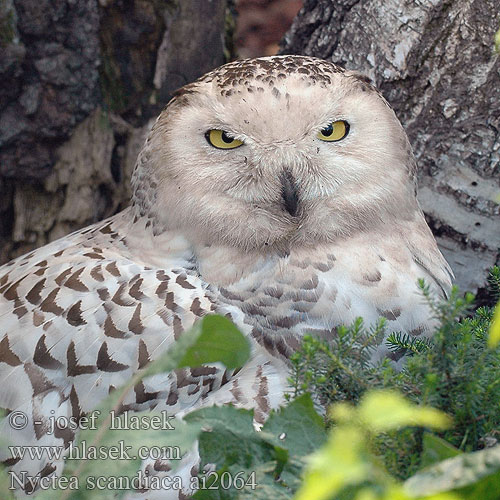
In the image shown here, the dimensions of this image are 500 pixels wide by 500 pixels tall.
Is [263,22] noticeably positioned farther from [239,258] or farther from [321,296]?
[321,296]

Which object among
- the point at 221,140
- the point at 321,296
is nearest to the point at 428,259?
the point at 321,296

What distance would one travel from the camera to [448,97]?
8.72 ft

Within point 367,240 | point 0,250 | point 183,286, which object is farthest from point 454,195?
point 0,250

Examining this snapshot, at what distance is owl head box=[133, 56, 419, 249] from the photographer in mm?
2023

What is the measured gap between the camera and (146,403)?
1873 millimetres

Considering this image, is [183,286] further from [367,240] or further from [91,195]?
[91,195]

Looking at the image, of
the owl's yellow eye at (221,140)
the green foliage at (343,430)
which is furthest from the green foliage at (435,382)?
the owl's yellow eye at (221,140)

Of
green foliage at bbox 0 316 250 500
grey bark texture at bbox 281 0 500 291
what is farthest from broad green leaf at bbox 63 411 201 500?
grey bark texture at bbox 281 0 500 291

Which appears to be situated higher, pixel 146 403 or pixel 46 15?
pixel 46 15

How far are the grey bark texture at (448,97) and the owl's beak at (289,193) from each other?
2.91 feet

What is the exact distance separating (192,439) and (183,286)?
3.48 feet

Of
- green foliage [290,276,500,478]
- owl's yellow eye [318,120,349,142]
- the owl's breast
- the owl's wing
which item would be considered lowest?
the owl's breast

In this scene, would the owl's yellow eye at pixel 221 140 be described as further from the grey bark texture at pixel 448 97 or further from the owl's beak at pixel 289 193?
the grey bark texture at pixel 448 97

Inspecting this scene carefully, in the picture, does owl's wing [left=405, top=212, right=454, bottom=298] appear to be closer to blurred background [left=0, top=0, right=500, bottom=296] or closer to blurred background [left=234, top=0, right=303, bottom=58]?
blurred background [left=0, top=0, right=500, bottom=296]
